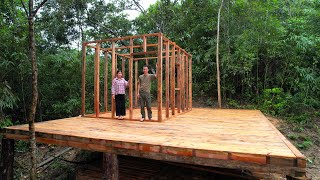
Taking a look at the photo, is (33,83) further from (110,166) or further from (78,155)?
(78,155)

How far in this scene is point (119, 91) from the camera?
238 inches

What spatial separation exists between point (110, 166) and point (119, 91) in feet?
8.71

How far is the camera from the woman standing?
19.6ft

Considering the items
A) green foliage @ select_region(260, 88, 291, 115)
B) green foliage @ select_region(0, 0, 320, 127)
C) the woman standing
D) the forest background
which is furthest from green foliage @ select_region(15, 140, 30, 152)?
green foliage @ select_region(260, 88, 291, 115)

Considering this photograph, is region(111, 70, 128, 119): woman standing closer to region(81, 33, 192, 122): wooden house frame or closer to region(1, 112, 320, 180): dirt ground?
region(81, 33, 192, 122): wooden house frame

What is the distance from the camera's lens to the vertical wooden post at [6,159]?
4724mm

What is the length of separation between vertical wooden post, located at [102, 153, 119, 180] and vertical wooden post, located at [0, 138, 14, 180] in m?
2.53

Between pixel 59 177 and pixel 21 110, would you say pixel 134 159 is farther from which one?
pixel 21 110

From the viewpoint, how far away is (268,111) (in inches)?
337

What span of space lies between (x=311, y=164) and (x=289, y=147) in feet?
12.8

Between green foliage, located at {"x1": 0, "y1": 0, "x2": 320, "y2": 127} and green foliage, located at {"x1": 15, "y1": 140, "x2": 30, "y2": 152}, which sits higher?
green foliage, located at {"x1": 0, "y1": 0, "x2": 320, "y2": 127}

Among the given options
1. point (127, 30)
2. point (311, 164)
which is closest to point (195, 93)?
point (127, 30)

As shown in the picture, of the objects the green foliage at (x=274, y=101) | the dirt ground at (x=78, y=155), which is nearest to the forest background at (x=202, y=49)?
the green foliage at (x=274, y=101)

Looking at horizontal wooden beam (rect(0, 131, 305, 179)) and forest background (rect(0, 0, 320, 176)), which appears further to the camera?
forest background (rect(0, 0, 320, 176))
